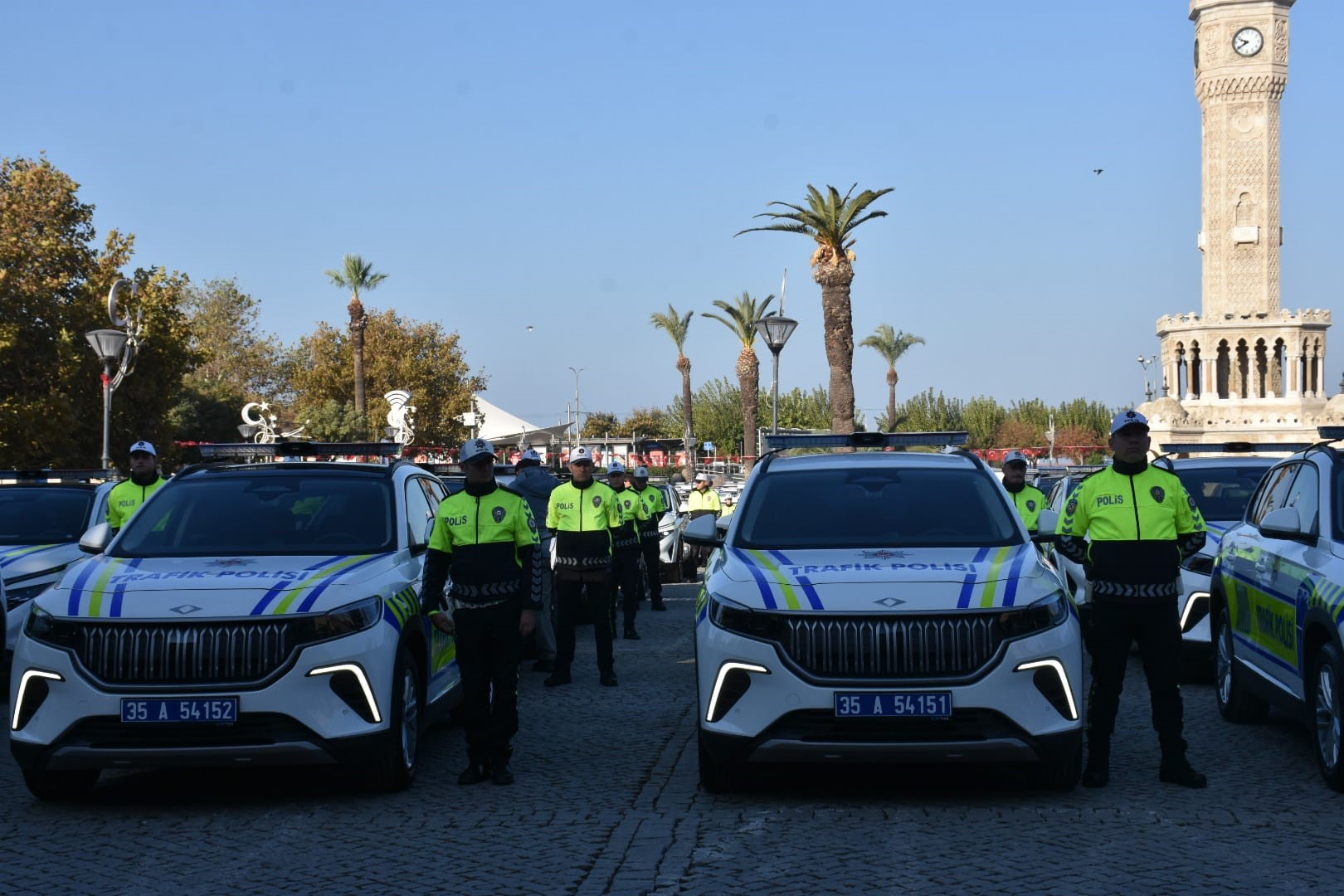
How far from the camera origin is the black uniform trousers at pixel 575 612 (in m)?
12.6

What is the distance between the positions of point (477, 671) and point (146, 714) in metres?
1.77

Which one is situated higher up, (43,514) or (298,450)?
(298,450)

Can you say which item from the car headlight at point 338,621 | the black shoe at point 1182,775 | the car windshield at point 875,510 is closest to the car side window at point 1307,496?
the black shoe at point 1182,775

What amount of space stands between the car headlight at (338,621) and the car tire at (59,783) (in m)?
1.21

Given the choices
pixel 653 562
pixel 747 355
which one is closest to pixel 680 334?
pixel 747 355

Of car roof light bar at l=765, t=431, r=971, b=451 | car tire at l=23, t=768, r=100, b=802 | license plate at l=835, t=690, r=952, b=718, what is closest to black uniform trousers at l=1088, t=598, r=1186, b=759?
license plate at l=835, t=690, r=952, b=718

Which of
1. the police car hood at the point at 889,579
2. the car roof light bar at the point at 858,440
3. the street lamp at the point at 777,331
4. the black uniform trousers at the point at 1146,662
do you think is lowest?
the black uniform trousers at the point at 1146,662

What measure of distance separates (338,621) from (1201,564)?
7.11 meters

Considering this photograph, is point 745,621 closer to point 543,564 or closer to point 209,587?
point 209,587

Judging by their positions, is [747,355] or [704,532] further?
[747,355]

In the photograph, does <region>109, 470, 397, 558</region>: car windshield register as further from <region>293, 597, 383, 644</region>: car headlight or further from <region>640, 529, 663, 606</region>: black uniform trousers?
<region>640, 529, 663, 606</region>: black uniform trousers

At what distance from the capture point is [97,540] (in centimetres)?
899

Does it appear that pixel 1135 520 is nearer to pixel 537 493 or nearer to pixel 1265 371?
pixel 537 493

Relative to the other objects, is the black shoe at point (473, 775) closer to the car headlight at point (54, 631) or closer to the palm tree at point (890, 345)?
the car headlight at point (54, 631)
